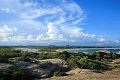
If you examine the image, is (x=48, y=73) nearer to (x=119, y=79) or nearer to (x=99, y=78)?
(x=99, y=78)

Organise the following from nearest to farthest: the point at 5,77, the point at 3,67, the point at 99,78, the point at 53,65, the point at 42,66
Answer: the point at 5,77 → the point at 99,78 → the point at 3,67 → the point at 42,66 → the point at 53,65

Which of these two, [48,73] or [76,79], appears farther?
[48,73]

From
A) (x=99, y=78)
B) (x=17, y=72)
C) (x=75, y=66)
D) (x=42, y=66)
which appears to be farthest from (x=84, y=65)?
(x=17, y=72)

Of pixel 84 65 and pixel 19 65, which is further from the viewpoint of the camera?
pixel 84 65

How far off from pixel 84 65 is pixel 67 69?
3057mm

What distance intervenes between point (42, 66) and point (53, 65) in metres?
2.72

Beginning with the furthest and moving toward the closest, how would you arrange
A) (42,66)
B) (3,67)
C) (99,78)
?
1. (42,66)
2. (3,67)
3. (99,78)

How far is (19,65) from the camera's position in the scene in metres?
25.0

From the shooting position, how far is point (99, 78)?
20812 millimetres

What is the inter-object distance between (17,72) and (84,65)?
12814 millimetres

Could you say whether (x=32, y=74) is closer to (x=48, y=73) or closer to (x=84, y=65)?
(x=48, y=73)

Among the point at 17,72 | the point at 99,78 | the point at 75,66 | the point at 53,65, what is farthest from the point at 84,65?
the point at 17,72

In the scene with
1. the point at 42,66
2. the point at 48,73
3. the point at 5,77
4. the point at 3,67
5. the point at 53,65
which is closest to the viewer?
the point at 5,77

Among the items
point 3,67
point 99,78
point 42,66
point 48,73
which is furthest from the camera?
point 42,66
